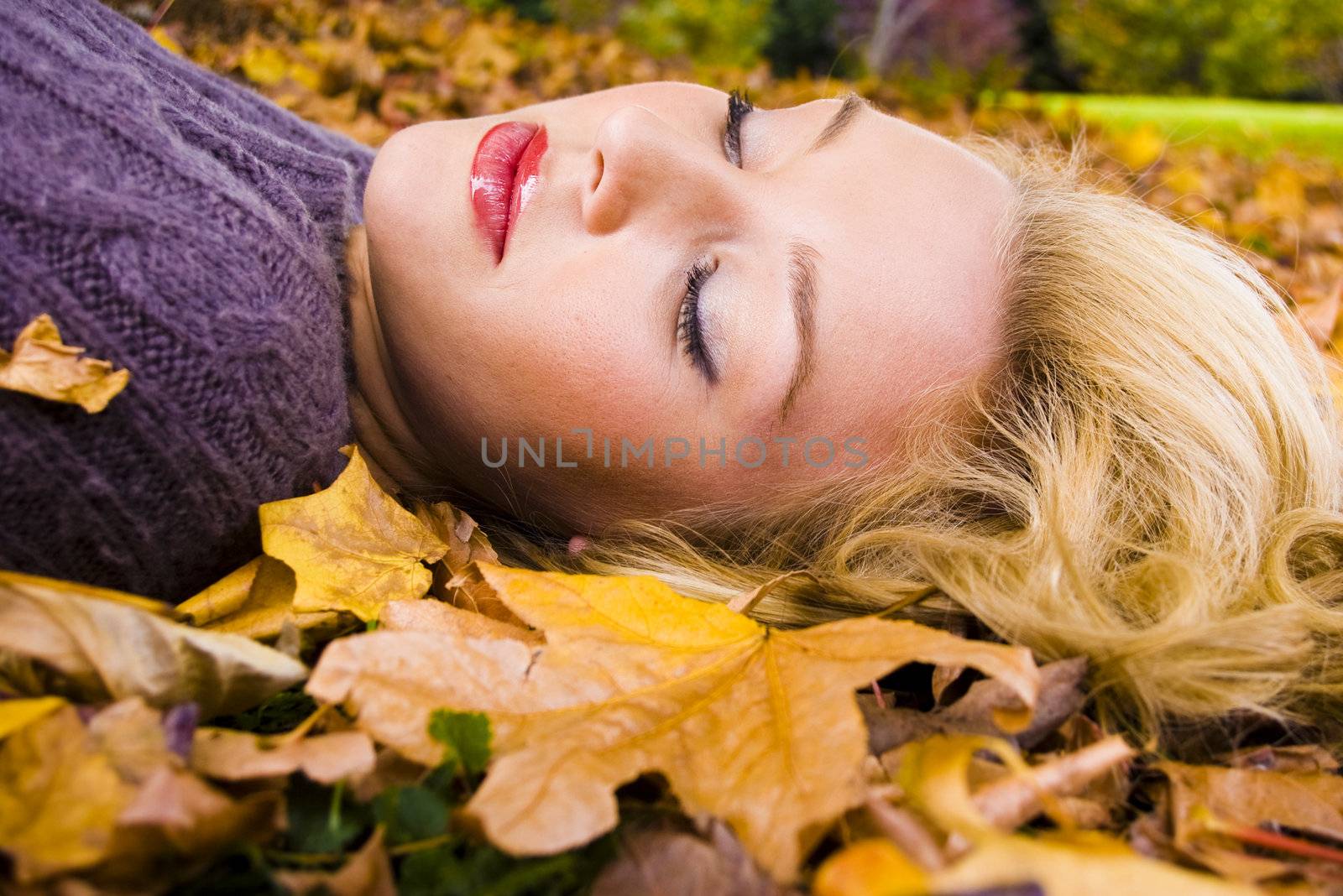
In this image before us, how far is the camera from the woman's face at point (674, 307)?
127cm

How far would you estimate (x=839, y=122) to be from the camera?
4.96ft

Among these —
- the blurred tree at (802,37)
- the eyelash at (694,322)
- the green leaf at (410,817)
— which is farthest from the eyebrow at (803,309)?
the blurred tree at (802,37)

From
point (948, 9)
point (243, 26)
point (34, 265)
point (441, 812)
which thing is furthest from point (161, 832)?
point (948, 9)

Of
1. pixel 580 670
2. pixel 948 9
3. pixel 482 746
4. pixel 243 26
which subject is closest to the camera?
pixel 482 746

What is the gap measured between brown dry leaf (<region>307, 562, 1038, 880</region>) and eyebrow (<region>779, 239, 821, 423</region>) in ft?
1.52

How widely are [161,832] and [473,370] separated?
0.86 metres

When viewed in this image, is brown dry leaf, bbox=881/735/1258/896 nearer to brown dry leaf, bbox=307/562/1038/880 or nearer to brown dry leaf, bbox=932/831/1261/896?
brown dry leaf, bbox=932/831/1261/896

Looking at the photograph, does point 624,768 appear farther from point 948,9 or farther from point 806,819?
point 948,9

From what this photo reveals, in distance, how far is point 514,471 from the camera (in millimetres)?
1451

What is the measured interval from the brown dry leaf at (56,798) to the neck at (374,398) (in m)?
0.94

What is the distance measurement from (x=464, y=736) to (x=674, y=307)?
742 mm

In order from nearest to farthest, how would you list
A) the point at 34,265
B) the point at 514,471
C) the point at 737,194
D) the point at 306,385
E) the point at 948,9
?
1. the point at 34,265
2. the point at 306,385
3. the point at 737,194
4. the point at 514,471
5. the point at 948,9

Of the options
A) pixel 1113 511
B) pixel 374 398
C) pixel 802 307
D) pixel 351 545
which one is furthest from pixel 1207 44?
pixel 351 545

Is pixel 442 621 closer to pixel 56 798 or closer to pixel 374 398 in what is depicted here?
pixel 56 798
